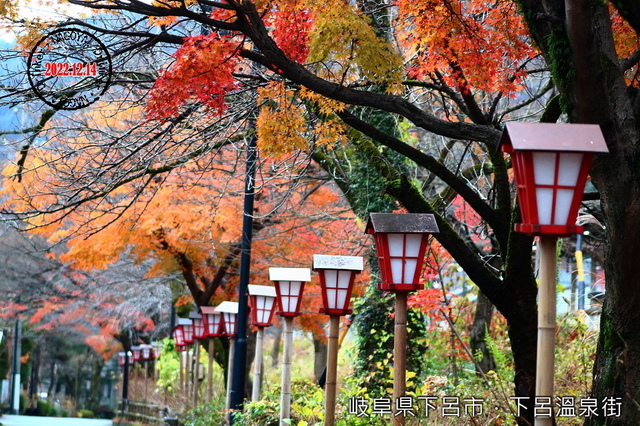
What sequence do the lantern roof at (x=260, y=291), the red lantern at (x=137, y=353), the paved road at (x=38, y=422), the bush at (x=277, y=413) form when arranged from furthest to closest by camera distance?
the red lantern at (x=137, y=353)
the paved road at (x=38, y=422)
the lantern roof at (x=260, y=291)
the bush at (x=277, y=413)

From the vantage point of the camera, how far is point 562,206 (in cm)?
517

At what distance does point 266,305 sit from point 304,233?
5.90 meters

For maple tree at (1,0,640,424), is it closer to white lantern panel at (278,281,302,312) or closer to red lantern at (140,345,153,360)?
white lantern panel at (278,281,302,312)

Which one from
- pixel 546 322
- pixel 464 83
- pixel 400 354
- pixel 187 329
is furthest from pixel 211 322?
pixel 546 322

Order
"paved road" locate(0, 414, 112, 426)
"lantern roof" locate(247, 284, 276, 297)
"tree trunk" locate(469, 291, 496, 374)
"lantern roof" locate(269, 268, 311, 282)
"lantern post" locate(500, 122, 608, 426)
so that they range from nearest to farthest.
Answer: "lantern post" locate(500, 122, 608, 426) → "lantern roof" locate(269, 268, 311, 282) → "lantern roof" locate(247, 284, 276, 297) → "tree trunk" locate(469, 291, 496, 374) → "paved road" locate(0, 414, 112, 426)

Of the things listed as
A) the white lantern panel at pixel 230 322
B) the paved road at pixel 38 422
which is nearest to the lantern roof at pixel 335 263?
the white lantern panel at pixel 230 322

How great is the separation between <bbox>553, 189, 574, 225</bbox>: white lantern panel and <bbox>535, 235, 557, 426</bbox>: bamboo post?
0.13 metres

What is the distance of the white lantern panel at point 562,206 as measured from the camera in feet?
17.0

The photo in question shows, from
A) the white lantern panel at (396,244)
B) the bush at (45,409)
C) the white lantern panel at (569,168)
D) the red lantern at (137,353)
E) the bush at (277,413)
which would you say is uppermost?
the white lantern panel at (569,168)

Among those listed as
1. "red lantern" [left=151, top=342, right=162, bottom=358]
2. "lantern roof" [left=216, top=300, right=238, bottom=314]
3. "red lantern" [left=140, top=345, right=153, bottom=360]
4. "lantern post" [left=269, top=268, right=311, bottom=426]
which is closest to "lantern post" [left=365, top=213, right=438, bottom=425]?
"lantern post" [left=269, top=268, right=311, bottom=426]

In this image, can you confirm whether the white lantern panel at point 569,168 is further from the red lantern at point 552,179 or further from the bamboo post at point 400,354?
the bamboo post at point 400,354

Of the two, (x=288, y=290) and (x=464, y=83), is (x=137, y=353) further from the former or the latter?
(x=464, y=83)
